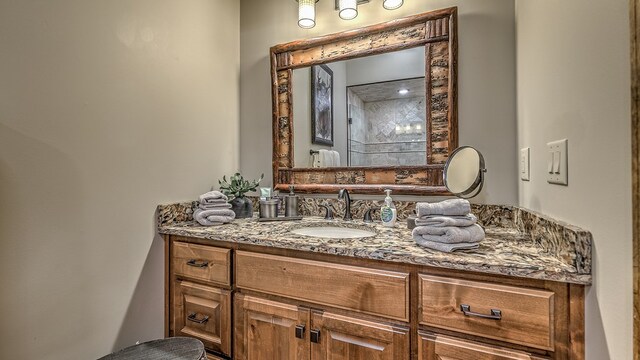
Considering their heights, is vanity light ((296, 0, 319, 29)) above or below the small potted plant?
above

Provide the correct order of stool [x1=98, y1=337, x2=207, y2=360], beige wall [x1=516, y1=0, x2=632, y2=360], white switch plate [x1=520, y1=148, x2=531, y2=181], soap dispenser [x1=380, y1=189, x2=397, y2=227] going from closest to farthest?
beige wall [x1=516, y1=0, x2=632, y2=360] → stool [x1=98, y1=337, x2=207, y2=360] → white switch plate [x1=520, y1=148, x2=531, y2=181] → soap dispenser [x1=380, y1=189, x2=397, y2=227]

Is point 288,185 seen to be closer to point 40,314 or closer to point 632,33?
point 40,314

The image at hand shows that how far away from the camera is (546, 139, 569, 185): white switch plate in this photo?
2.74 ft

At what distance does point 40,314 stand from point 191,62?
128 centimetres

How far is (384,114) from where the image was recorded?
156cm

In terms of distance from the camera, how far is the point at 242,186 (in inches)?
69.0

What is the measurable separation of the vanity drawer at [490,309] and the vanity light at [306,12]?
146cm

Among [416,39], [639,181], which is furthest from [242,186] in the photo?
[639,181]

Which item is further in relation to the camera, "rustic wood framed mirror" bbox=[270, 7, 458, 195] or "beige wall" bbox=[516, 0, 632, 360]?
"rustic wood framed mirror" bbox=[270, 7, 458, 195]

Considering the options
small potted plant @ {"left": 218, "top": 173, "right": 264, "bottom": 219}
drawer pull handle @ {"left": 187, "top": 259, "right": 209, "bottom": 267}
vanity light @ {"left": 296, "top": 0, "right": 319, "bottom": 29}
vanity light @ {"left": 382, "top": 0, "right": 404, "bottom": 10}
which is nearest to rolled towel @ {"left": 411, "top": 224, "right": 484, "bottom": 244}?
drawer pull handle @ {"left": 187, "top": 259, "right": 209, "bottom": 267}

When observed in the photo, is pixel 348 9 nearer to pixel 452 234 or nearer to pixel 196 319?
pixel 452 234

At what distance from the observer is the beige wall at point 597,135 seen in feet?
1.93

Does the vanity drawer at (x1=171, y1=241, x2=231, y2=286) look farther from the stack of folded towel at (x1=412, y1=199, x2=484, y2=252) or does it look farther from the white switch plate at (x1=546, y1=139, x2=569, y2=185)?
the white switch plate at (x1=546, y1=139, x2=569, y2=185)

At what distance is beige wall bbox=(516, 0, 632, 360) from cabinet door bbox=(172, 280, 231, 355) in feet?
3.93
